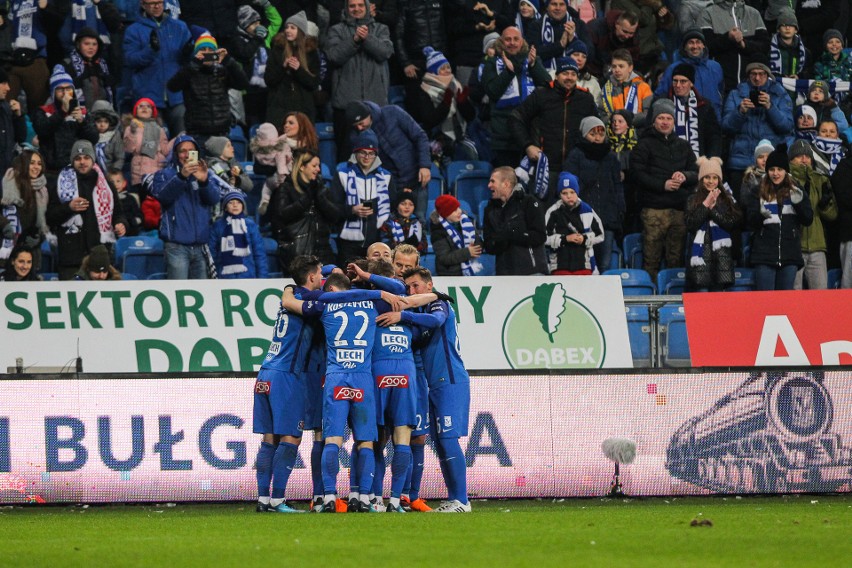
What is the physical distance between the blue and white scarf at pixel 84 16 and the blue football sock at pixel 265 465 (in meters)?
8.97

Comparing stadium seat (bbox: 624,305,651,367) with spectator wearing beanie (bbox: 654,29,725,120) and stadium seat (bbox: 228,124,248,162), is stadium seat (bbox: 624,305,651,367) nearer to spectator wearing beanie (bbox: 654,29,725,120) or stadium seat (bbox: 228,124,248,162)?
spectator wearing beanie (bbox: 654,29,725,120)

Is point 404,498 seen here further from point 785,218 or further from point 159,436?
point 785,218

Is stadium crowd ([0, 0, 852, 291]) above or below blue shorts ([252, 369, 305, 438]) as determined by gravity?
above

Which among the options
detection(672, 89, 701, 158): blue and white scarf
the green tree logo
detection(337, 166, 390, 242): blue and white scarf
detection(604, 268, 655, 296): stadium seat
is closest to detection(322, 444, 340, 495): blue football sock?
the green tree logo

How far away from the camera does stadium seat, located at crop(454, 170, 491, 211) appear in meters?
17.8

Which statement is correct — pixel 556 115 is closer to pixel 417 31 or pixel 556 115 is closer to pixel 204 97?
pixel 417 31

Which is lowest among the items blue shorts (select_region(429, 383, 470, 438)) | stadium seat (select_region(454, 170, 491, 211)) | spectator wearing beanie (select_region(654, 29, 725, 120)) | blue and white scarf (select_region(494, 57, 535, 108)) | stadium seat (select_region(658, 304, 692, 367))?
blue shorts (select_region(429, 383, 470, 438))

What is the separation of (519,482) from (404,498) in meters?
1.57

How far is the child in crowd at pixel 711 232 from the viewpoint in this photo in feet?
52.1

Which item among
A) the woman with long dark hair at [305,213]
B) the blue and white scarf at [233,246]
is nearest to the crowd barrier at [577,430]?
the blue and white scarf at [233,246]

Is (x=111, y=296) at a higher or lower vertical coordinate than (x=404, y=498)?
higher

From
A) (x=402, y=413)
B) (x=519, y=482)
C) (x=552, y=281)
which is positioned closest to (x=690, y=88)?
(x=552, y=281)

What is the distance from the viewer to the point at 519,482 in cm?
1237

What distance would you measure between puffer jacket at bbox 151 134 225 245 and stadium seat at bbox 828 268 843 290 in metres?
7.46
